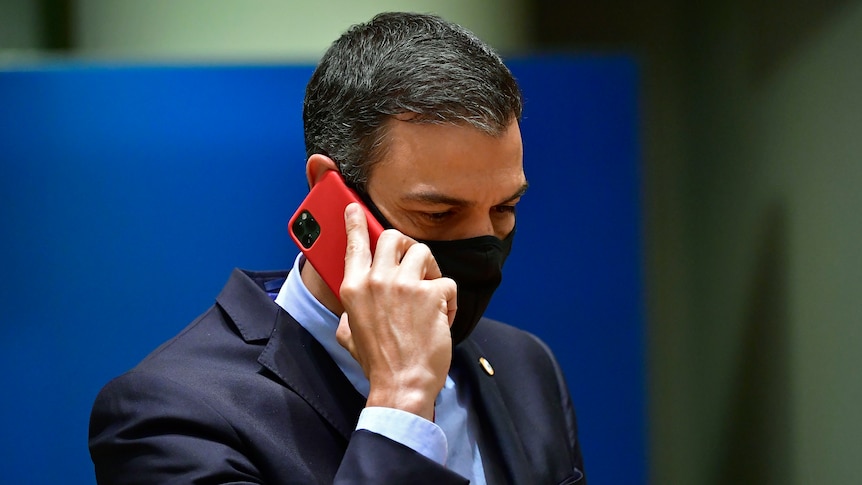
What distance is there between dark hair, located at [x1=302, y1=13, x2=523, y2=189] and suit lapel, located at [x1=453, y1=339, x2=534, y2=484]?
0.41m

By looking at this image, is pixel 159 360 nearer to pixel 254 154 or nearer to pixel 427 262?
pixel 427 262

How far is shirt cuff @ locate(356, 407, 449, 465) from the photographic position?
52.3 inches

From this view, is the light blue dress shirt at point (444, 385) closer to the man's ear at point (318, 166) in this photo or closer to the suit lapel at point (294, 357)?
the suit lapel at point (294, 357)

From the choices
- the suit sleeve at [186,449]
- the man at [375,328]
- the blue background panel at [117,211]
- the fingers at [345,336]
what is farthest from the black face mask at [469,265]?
the blue background panel at [117,211]

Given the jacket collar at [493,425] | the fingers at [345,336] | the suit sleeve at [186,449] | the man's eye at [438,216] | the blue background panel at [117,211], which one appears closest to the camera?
the suit sleeve at [186,449]

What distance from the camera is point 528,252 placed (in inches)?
88.9

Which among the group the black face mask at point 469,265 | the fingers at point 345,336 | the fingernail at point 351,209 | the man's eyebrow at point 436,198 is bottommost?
the fingers at point 345,336

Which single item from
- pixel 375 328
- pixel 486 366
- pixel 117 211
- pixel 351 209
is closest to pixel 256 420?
pixel 375 328

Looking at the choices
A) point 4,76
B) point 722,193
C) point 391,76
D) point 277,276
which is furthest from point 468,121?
point 722,193

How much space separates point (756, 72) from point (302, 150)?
42.9 inches

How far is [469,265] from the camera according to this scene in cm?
152

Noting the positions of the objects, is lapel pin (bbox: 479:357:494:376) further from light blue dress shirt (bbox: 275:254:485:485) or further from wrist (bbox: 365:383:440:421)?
wrist (bbox: 365:383:440:421)

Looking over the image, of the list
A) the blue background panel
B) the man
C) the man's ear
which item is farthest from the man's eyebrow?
the blue background panel

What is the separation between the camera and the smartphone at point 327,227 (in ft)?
4.99
